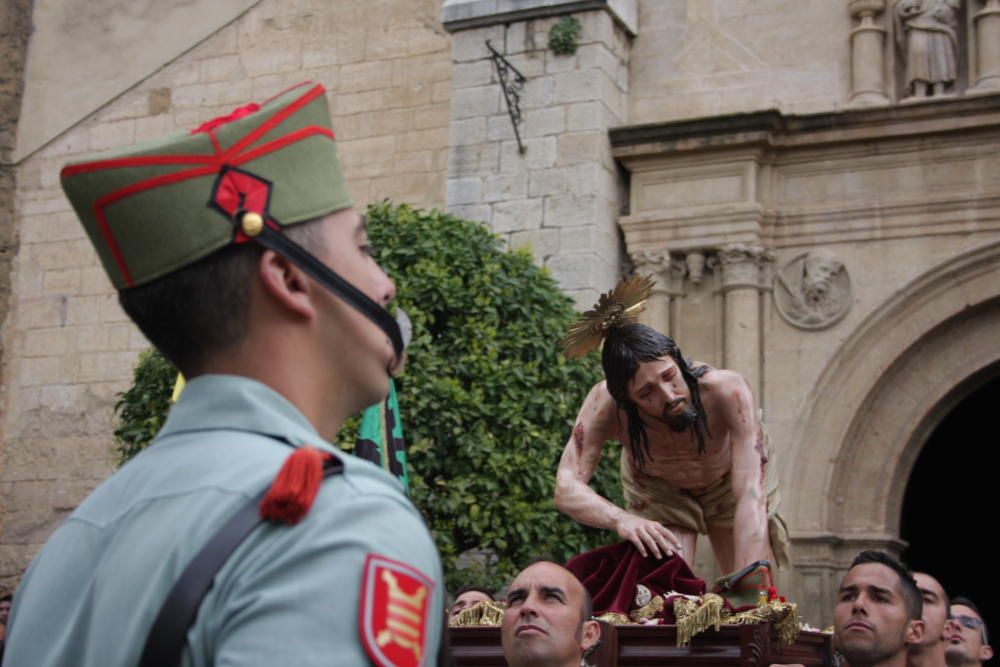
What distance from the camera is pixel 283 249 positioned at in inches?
59.9

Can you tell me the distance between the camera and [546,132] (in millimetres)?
11633

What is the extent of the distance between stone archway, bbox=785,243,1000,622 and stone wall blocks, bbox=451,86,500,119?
11.1 feet

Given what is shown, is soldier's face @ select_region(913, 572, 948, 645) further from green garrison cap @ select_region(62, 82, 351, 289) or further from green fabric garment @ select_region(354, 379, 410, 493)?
green garrison cap @ select_region(62, 82, 351, 289)

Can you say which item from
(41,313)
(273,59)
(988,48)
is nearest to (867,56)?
(988,48)

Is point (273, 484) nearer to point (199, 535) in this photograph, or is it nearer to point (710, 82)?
point (199, 535)

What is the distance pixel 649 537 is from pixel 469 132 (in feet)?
24.5

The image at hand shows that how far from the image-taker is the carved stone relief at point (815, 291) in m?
11.0

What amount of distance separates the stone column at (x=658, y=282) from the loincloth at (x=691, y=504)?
5.85m

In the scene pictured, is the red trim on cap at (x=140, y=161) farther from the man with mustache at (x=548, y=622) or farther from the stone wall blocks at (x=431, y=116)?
the stone wall blocks at (x=431, y=116)

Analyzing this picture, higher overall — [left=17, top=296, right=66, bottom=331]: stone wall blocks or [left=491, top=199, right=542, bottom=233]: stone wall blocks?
[left=491, top=199, right=542, bottom=233]: stone wall blocks

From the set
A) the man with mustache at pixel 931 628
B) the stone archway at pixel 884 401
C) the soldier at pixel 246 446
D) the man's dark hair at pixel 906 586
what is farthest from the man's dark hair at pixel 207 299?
the stone archway at pixel 884 401

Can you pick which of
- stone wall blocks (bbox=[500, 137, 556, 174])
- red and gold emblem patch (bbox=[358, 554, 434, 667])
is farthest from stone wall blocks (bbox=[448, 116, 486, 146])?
red and gold emblem patch (bbox=[358, 554, 434, 667])

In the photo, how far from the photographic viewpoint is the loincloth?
17.6 ft

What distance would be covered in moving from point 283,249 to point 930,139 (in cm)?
1000
